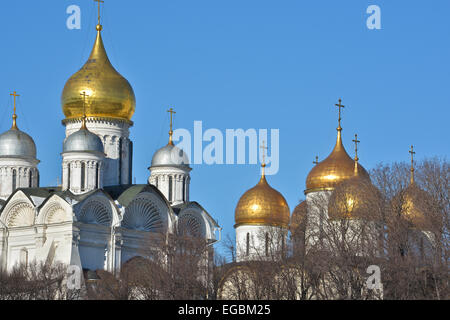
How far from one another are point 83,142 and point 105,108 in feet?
11.3

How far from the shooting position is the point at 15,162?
4741cm

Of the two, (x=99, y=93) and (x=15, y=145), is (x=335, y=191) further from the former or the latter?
(x=15, y=145)

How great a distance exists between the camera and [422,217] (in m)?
39.7

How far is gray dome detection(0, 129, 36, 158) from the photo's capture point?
4728 cm

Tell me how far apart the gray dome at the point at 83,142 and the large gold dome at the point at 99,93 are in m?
2.79

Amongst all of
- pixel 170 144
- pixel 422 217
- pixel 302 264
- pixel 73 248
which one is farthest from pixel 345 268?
pixel 170 144

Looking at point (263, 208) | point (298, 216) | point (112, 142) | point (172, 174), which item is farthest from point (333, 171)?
point (112, 142)

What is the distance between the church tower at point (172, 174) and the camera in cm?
4759

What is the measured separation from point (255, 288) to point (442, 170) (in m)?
8.10

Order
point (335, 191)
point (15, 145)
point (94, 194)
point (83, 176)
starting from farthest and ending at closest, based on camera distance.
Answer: point (15, 145)
point (83, 176)
point (94, 194)
point (335, 191)

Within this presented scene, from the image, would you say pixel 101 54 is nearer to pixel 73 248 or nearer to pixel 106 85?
pixel 106 85

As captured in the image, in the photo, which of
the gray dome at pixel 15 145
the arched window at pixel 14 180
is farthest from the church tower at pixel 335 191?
the arched window at pixel 14 180

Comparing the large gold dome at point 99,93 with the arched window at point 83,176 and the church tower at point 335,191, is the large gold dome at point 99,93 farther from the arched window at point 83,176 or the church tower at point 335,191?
the church tower at point 335,191

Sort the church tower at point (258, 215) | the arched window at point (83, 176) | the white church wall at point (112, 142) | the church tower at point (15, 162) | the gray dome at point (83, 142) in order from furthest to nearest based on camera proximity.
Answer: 1. the church tower at point (15, 162)
2. the white church wall at point (112, 142)
3. the church tower at point (258, 215)
4. the gray dome at point (83, 142)
5. the arched window at point (83, 176)
